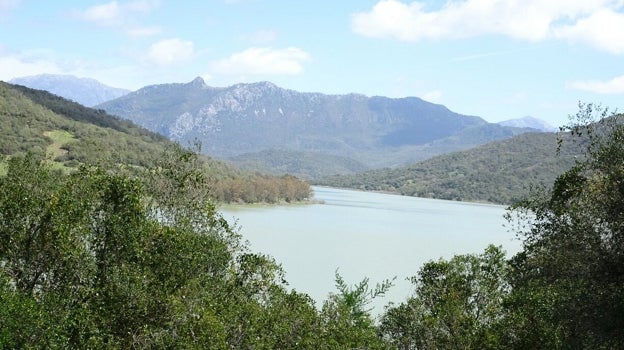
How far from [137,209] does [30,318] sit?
623cm

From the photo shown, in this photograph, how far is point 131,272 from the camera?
18.1 meters

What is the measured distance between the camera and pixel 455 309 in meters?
21.5

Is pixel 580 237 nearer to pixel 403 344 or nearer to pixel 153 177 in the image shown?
pixel 403 344

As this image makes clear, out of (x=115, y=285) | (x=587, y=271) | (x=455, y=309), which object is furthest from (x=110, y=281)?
(x=587, y=271)

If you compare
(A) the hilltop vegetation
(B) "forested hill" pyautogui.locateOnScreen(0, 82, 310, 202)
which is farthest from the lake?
(A) the hilltop vegetation

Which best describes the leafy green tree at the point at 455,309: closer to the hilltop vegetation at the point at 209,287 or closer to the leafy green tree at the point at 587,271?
the hilltop vegetation at the point at 209,287

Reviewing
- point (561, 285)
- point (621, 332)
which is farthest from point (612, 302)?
point (561, 285)

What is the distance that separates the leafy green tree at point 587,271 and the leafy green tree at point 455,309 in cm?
148

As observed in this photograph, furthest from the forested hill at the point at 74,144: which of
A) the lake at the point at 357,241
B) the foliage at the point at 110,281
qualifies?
the foliage at the point at 110,281

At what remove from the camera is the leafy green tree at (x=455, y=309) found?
2028cm

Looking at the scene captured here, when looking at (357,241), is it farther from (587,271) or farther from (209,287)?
(587,271)

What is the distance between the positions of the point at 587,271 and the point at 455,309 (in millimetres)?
4921

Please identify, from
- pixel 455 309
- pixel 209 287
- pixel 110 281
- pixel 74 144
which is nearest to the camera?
pixel 110 281

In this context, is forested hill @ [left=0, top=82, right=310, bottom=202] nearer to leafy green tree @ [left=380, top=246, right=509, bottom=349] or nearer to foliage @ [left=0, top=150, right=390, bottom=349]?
leafy green tree @ [left=380, top=246, right=509, bottom=349]
